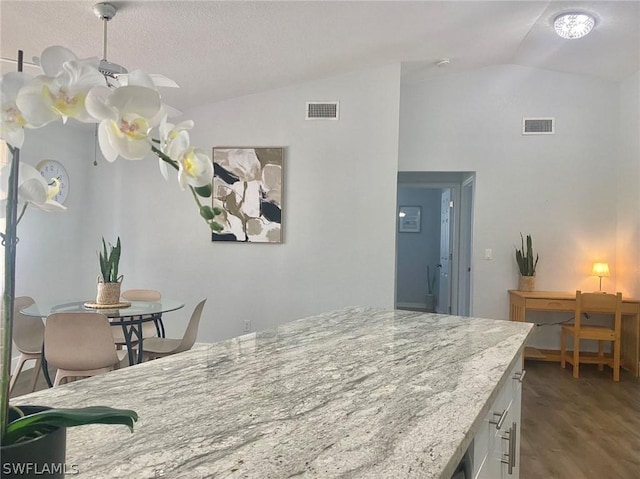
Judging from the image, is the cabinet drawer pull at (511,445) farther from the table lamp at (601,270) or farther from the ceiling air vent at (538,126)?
the ceiling air vent at (538,126)

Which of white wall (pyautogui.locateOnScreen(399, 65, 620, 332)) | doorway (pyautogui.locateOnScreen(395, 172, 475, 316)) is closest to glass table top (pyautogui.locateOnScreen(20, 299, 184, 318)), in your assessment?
white wall (pyautogui.locateOnScreen(399, 65, 620, 332))

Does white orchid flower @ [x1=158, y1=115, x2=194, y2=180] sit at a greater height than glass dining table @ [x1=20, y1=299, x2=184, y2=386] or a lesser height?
greater

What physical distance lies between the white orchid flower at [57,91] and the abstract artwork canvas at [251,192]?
4136mm

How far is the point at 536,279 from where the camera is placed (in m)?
5.13

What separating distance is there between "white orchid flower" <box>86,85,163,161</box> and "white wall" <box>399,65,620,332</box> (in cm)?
510

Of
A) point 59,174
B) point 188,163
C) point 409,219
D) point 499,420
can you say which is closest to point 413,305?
point 409,219

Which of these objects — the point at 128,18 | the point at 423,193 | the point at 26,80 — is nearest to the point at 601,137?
the point at 423,193

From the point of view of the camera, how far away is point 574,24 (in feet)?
12.1

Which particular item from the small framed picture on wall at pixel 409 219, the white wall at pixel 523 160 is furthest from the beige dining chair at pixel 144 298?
the small framed picture on wall at pixel 409 219

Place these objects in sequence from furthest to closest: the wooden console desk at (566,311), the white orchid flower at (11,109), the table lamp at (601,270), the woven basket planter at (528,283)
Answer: the woven basket planter at (528,283), the table lamp at (601,270), the wooden console desk at (566,311), the white orchid flower at (11,109)

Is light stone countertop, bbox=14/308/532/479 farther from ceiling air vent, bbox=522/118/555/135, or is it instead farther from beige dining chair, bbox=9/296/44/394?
ceiling air vent, bbox=522/118/555/135

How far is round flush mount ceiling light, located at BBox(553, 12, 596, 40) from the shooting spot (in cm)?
367

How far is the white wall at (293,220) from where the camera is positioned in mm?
4535

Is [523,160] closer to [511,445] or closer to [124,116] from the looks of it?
[511,445]
